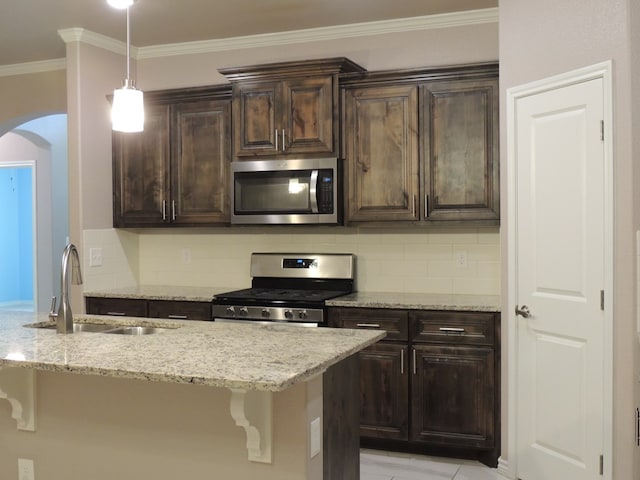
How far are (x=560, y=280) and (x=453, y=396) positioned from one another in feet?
3.30

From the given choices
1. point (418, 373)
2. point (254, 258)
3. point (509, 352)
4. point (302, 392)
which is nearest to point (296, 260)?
point (254, 258)

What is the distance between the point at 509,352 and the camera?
3662 millimetres

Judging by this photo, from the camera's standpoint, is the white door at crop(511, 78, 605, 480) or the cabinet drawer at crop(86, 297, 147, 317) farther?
the cabinet drawer at crop(86, 297, 147, 317)

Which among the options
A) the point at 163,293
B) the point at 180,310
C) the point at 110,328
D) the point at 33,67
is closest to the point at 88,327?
the point at 110,328

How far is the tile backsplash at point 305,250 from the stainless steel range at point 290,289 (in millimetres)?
109

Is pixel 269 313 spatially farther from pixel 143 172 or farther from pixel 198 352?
pixel 198 352

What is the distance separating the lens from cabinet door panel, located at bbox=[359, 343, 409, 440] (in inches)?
160

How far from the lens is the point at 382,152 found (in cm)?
434

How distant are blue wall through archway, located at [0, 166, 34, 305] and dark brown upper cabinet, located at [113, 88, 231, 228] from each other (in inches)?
242

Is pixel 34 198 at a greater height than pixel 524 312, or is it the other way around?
pixel 34 198

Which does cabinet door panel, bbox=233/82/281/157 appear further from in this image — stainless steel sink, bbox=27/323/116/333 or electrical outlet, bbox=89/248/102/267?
stainless steel sink, bbox=27/323/116/333

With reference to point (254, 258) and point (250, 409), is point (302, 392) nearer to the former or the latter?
point (250, 409)

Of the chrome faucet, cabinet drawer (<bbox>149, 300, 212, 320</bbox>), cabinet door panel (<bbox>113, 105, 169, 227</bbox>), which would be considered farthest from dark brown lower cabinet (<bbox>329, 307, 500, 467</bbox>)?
the chrome faucet

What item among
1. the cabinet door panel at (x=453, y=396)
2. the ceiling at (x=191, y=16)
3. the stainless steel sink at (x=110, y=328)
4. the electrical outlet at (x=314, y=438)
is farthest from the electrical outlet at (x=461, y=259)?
the electrical outlet at (x=314, y=438)
